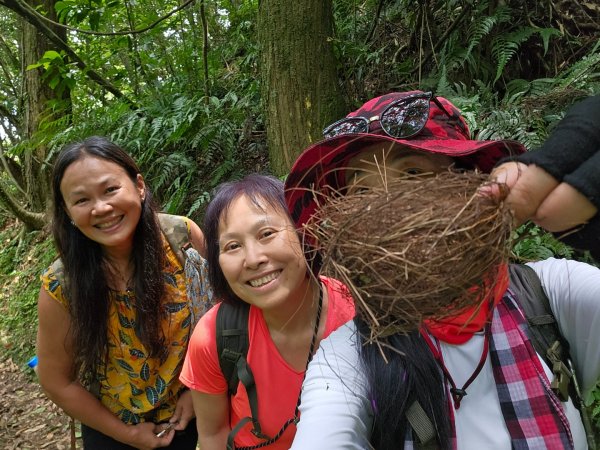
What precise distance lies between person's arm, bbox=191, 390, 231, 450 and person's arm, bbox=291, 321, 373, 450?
0.75 metres

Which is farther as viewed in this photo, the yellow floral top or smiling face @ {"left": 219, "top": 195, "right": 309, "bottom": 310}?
the yellow floral top

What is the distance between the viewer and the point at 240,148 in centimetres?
519

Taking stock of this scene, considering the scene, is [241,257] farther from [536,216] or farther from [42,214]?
[42,214]

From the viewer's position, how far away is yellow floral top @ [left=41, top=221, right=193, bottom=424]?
2496 mm

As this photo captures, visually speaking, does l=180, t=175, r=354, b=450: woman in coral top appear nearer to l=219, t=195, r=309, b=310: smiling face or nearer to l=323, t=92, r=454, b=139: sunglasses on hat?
l=219, t=195, r=309, b=310: smiling face

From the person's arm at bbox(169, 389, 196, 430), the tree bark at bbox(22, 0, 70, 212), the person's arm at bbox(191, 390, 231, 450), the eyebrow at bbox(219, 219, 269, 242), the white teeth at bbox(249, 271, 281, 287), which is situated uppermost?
the tree bark at bbox(22, 0, 70, 212)

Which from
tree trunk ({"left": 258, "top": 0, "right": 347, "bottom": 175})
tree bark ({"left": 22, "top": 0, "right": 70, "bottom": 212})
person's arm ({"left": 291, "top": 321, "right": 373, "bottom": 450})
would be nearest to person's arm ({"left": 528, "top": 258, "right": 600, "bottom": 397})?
person's arm ({"left": 291, "top": 321, "right": 373, "bottom": 450})

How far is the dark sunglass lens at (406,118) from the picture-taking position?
1.46 metres

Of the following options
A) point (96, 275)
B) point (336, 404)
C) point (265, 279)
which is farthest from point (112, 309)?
point (336, 404)

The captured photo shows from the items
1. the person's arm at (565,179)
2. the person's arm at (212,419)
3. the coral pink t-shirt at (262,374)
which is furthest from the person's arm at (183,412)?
the person's arm at (565,179)

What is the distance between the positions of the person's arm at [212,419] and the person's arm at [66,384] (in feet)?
2.34

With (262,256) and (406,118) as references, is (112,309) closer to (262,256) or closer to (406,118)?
(262,256)

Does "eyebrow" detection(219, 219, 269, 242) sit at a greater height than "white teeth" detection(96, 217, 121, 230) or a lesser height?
lesser

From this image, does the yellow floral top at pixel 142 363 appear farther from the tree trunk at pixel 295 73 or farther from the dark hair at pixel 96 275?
the tree trunk at pixel 295 73
